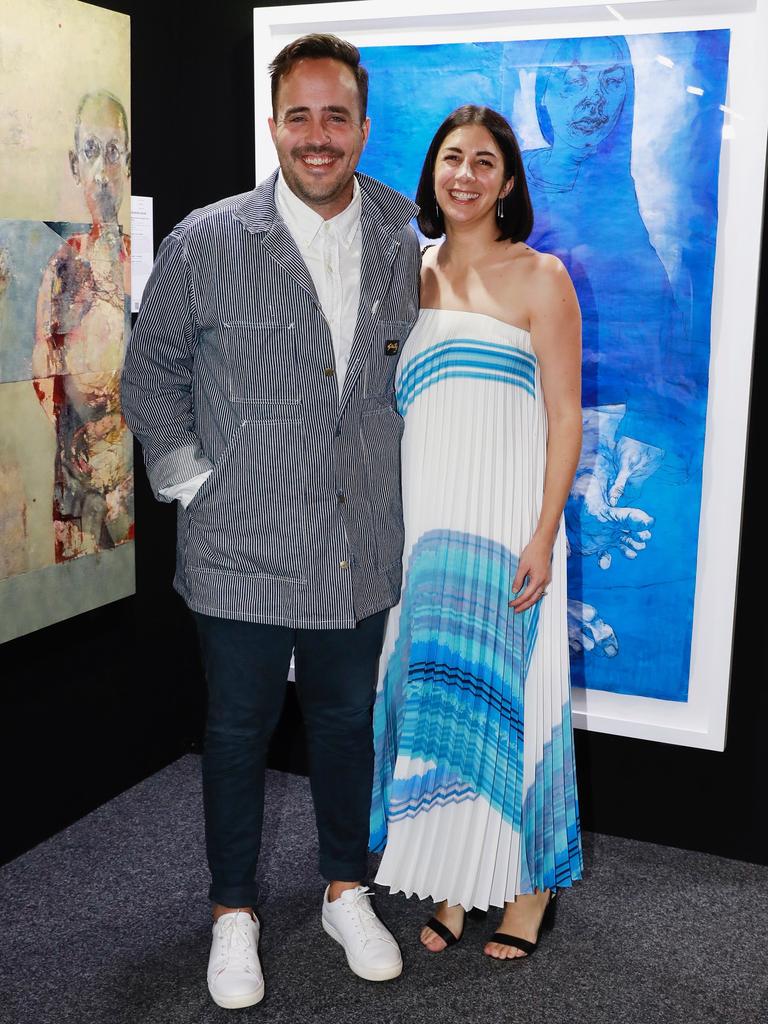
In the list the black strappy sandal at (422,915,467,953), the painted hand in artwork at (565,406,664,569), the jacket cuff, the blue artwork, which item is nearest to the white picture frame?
the blue artwork

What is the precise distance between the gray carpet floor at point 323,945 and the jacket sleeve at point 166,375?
0.98m

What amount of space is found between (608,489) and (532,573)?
61 cm

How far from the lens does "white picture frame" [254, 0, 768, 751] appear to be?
7.89 feet

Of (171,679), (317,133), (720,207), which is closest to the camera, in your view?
(317,133)

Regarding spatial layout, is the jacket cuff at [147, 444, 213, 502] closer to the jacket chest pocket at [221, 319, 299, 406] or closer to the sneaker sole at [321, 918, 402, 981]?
the jacket chest pocket at [221, 319, 299, 406]

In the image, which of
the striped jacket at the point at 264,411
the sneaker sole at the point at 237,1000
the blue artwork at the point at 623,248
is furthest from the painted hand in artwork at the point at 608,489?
the sneaker sole at the point at 237,1000

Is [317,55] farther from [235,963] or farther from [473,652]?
[235,963]

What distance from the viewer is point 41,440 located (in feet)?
8.38

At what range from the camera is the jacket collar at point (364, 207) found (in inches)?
78.8

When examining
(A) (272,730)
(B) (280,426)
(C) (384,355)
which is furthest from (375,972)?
(C) (384,355)

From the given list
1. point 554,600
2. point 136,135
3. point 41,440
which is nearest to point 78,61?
point 136,135

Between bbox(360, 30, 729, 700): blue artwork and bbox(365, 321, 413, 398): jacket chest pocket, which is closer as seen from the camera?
A: bbox(365, 321, 413, 398): jacket chest pocket

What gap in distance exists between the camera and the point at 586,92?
2527mm

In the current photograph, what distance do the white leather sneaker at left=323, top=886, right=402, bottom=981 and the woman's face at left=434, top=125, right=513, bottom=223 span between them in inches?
55.9
